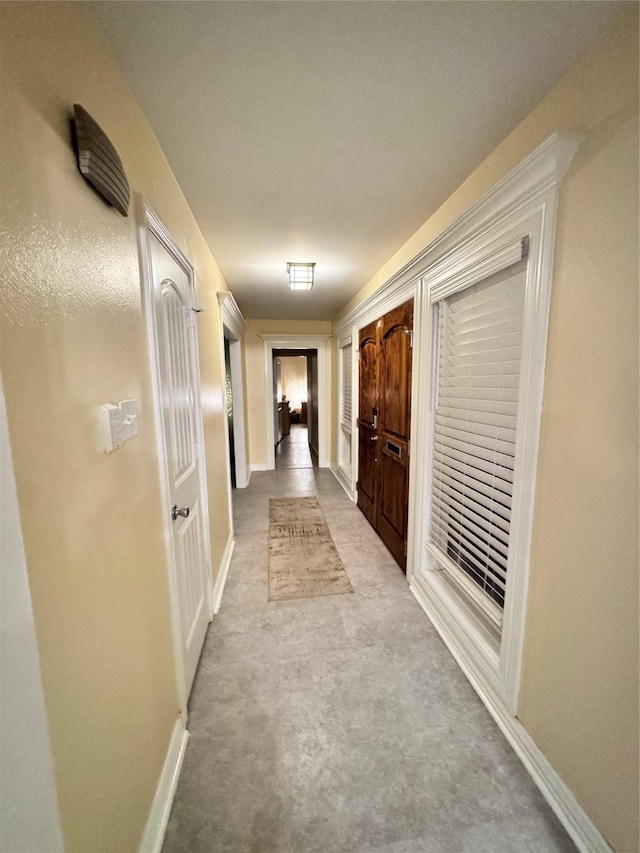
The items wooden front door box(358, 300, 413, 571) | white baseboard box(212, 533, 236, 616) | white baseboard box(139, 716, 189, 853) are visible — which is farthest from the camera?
wooden front door box(358, 300, 413, 571)

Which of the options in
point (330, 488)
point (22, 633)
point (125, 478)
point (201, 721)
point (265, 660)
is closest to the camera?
point (22, 633)

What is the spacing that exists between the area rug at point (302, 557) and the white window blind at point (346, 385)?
127 cm

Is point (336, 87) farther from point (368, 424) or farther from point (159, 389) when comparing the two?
point (368, 424)

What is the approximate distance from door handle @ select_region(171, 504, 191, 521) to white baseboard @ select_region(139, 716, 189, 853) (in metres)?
0.79

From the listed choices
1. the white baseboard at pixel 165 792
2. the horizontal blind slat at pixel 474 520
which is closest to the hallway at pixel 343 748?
the white baseboard at pixel 165 792

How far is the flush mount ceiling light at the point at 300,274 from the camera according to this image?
8.44ft

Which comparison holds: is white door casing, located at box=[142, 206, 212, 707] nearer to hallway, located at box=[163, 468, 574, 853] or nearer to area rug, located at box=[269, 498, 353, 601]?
hallway, located at box=[163, 468, 574, 853]

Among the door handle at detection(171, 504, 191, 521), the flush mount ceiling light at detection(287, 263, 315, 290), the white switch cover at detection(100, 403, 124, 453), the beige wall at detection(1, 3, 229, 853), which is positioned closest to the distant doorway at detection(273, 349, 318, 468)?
the flush mount ceiling light at detection(287, 263, 315, 290)

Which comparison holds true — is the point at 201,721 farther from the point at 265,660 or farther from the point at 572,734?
the point at 572,734

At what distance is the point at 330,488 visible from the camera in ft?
14.0

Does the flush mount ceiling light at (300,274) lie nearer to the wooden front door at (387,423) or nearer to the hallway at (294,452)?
the wooden front door at (387,423)

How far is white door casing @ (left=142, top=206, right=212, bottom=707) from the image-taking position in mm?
1176

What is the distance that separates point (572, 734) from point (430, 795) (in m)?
0.53

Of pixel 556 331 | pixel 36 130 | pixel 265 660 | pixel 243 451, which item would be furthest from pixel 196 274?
pixel 243 451
